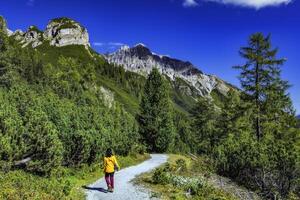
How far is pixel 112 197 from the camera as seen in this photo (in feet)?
61.3

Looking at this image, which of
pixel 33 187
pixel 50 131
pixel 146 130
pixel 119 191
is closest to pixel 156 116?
→ pixel 146 130

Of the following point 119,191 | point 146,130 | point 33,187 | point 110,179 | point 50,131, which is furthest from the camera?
point 146,130

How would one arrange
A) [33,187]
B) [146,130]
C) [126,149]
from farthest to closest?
[146,130], [126,149], [33,187]

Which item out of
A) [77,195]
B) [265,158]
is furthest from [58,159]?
[265,158]

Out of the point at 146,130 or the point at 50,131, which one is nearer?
the point at 50,131

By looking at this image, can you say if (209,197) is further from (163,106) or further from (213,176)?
(163,106)

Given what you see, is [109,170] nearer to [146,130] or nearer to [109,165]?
[109,165]

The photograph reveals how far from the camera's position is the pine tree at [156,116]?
5234 centimetres

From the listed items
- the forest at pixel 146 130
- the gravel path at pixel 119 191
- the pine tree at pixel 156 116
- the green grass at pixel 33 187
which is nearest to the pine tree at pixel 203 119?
the forest at pixel 146 130

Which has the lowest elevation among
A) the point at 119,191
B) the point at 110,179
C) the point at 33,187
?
the point at 119,191

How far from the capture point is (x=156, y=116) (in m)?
52.5

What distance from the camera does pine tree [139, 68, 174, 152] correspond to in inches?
2061

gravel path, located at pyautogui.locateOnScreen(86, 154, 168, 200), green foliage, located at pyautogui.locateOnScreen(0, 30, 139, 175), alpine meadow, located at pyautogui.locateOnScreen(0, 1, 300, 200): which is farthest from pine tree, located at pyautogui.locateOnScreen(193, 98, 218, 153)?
gravel path, located at pyautogui.locateOnScreen(86, 154, 168, 200)

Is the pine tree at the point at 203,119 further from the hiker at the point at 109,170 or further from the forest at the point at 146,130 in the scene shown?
the hiker at the point at 109,170
